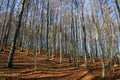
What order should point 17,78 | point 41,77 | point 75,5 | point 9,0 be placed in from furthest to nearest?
point 9,0, point 75,5, point 41,77, point 17,78

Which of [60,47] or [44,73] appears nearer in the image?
[44,73]

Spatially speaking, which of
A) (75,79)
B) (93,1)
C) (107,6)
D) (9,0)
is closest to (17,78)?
(75,79)

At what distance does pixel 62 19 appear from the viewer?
36.5 metres

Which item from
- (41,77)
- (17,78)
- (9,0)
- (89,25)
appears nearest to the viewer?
(17,78)

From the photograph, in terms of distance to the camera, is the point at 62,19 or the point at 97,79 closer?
the point at 97,79

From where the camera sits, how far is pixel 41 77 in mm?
12609

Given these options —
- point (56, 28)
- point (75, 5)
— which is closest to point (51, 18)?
point (56, 28)

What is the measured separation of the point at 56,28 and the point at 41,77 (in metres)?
28.3

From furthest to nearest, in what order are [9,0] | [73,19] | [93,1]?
[9,0]
[73,19]
[93,1]

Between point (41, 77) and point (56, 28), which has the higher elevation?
point (56, 28)

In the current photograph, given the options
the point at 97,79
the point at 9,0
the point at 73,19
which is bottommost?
the point at 97,79

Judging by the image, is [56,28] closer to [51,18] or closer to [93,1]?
[51,18]

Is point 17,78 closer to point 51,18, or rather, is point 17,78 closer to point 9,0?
point 9,0

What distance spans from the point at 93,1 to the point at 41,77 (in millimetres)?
12107
